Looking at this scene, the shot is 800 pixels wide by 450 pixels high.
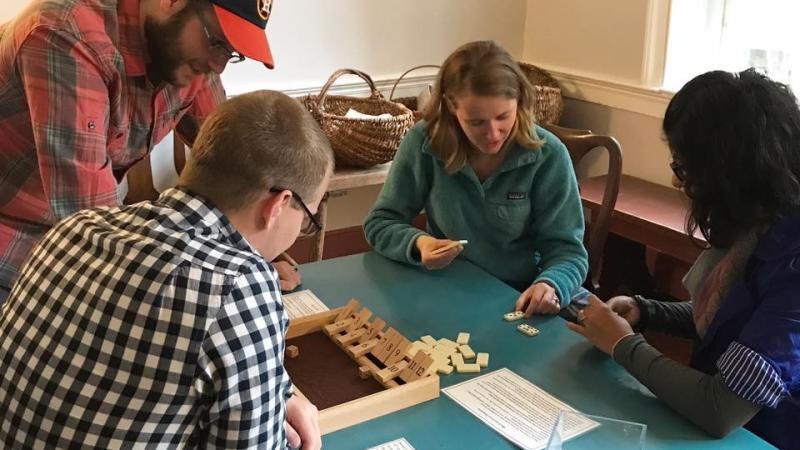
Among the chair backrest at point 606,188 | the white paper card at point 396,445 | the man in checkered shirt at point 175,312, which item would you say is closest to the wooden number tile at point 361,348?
the white paper card at point 396,445

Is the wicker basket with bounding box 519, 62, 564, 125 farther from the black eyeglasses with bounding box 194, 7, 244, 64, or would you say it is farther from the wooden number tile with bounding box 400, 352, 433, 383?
the wooden number tile with bounding box 400, 352, 433, 383

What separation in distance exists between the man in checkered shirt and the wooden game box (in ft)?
0.72

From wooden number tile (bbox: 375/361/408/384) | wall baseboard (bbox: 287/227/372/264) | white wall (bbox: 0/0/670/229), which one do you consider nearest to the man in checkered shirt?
wooden number tile (bbox: 375/361/408/384)

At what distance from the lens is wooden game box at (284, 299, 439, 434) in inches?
48.5

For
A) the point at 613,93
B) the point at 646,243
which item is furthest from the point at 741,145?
the point at 613,93

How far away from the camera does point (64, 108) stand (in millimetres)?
1384

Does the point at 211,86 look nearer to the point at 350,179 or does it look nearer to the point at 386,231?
the point at 386,231

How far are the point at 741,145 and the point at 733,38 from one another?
207 centimetres

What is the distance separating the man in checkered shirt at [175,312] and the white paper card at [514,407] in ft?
1.19

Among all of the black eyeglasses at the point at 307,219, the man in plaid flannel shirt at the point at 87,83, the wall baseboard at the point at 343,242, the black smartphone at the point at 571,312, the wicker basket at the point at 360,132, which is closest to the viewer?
the black eyeglasses at the point at 307,219

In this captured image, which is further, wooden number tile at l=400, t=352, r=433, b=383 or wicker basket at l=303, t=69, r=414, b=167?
wicker basket at l=303, t=69, r=414, b=167

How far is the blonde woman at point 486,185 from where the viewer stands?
1.85m

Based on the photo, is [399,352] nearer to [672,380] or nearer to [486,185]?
[672,380]

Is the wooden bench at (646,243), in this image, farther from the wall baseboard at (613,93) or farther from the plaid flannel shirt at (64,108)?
Result: the plaid flannel shirt at (64,108)
